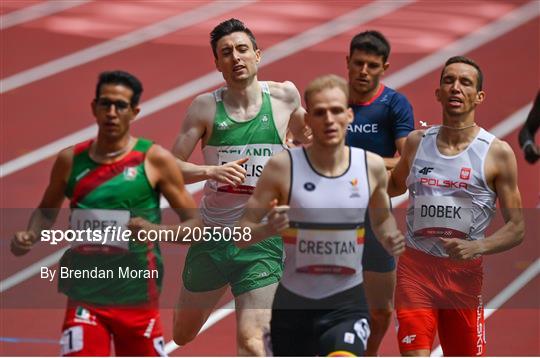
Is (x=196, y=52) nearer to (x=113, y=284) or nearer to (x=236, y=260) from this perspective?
(x=236, y=260)

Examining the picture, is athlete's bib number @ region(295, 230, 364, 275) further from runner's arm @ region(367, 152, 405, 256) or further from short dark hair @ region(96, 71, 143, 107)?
short dark hair @ region(96, 71, 143, 107)

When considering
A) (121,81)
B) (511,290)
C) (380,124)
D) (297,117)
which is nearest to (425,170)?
(380,124)

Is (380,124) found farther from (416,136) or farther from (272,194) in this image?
(272,194)

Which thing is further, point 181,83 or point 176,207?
point 181,83

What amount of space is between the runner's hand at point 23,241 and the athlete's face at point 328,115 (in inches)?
55.6

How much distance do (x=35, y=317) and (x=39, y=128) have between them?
8.75ft

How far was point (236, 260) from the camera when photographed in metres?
7.86

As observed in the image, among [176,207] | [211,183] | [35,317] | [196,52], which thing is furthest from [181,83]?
[176,207]

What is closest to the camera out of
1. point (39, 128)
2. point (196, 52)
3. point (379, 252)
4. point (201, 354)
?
point (379, 252)

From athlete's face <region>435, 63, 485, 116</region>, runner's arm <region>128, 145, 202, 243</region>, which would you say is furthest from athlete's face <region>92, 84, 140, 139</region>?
athlete's face <region>435, 63, 485, 116</region>

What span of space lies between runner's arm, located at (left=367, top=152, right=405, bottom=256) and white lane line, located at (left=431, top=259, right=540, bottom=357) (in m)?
3.48

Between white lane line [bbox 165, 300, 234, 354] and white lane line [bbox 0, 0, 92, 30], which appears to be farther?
white lane line [bbox 0, 0, 92, 30]

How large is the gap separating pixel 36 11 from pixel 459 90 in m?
6.77

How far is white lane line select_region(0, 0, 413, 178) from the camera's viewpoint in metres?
12.0
